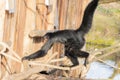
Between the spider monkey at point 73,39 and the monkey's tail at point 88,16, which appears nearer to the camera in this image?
the monkey's tail at point 88,16

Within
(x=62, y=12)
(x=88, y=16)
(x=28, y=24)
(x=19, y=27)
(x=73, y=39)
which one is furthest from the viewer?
(x=62, y=12)

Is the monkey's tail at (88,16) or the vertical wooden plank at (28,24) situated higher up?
the monkey's tail at (88,16)

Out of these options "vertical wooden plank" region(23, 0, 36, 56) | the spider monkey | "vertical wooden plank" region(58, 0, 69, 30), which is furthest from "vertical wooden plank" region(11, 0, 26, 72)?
the spider monkey

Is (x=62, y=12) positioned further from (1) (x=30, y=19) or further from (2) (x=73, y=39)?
(2) (x=73, y=39)

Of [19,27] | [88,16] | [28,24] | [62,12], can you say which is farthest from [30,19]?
[88,16]

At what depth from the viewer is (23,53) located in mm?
9391

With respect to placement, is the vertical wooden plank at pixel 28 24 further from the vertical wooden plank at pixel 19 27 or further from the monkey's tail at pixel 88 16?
Answer: the monkey's tail at pixel 88 16

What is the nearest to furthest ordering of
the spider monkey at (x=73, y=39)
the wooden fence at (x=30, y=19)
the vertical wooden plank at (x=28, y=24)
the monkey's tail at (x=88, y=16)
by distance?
the monkey's tail at (x=88, y=16) < the spider monkey at (x=73, y=39) < the wooden fence at (x=30, y=19) < the vertical wooden plank at (x=28, y=24)

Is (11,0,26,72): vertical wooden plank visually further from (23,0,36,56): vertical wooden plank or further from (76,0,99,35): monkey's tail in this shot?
(76,0,99,35): monkey's tail

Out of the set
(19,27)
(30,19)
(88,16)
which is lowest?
(19,27)

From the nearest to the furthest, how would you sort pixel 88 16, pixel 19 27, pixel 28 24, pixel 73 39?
pixel 88 16 < pixel 73 39 < pixel 19 27 < pixel 28 24

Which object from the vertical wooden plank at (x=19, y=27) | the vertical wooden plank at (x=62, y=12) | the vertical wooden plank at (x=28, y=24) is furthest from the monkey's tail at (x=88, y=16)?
the vertical wooden plank at (x=62, y=12)

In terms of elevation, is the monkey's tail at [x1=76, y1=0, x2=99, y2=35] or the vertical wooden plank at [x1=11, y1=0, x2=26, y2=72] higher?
the monkey's tail at [x1=76, y1=0, x2=99, y2=35]

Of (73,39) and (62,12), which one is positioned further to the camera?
(62,12)
